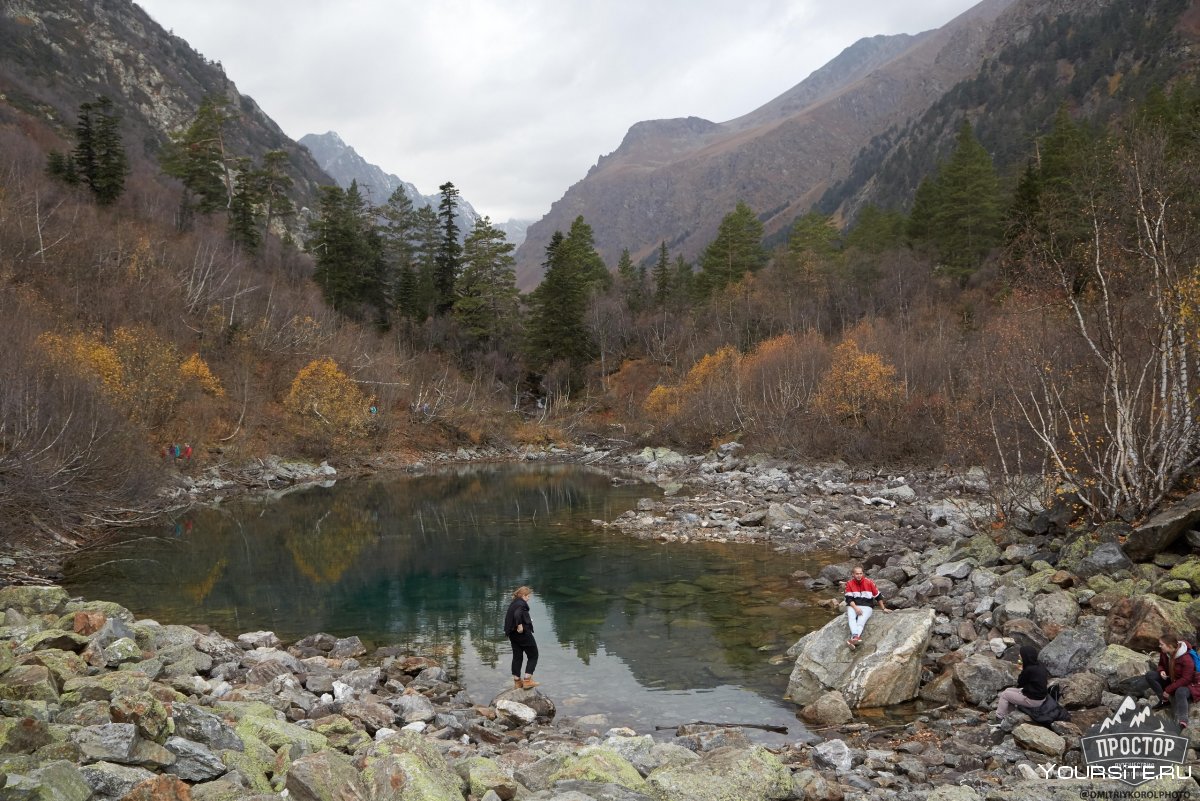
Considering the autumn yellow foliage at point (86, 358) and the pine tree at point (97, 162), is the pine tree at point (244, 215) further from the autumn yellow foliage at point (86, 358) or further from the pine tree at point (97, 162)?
the autumn yellow foliage at point (86, 358)

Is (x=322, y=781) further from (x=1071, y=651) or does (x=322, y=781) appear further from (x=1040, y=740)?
(x=1071, y=651)

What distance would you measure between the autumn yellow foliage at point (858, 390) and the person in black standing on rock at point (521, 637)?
30.0 meters

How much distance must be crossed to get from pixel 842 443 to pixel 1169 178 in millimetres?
24469

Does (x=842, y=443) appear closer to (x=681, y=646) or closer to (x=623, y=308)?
(x=681, y=646)

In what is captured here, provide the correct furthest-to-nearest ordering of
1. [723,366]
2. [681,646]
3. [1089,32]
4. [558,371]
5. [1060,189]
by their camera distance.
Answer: [1089,32] → [558,371] → [723,366] → [1060,189] → [681,646]

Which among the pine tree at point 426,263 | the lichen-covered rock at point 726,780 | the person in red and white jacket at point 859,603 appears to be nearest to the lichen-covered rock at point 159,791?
the lichen-covered rock at point 726,780

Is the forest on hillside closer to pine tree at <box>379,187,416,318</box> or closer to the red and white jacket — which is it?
pine tree at <box>379,187,416,318</box>

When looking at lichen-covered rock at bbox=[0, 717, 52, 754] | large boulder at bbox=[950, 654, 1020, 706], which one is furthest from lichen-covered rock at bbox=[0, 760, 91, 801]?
large boulder at bbox=[950, 654, 1020, 706]

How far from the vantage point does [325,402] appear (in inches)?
1886

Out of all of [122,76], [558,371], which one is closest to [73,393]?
[558,371]

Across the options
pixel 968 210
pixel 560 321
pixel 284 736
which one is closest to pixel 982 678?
pixel 284 736

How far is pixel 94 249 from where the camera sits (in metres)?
47.5

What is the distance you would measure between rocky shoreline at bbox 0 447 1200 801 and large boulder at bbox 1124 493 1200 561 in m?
0.04

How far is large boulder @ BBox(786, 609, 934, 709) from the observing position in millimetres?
10648
